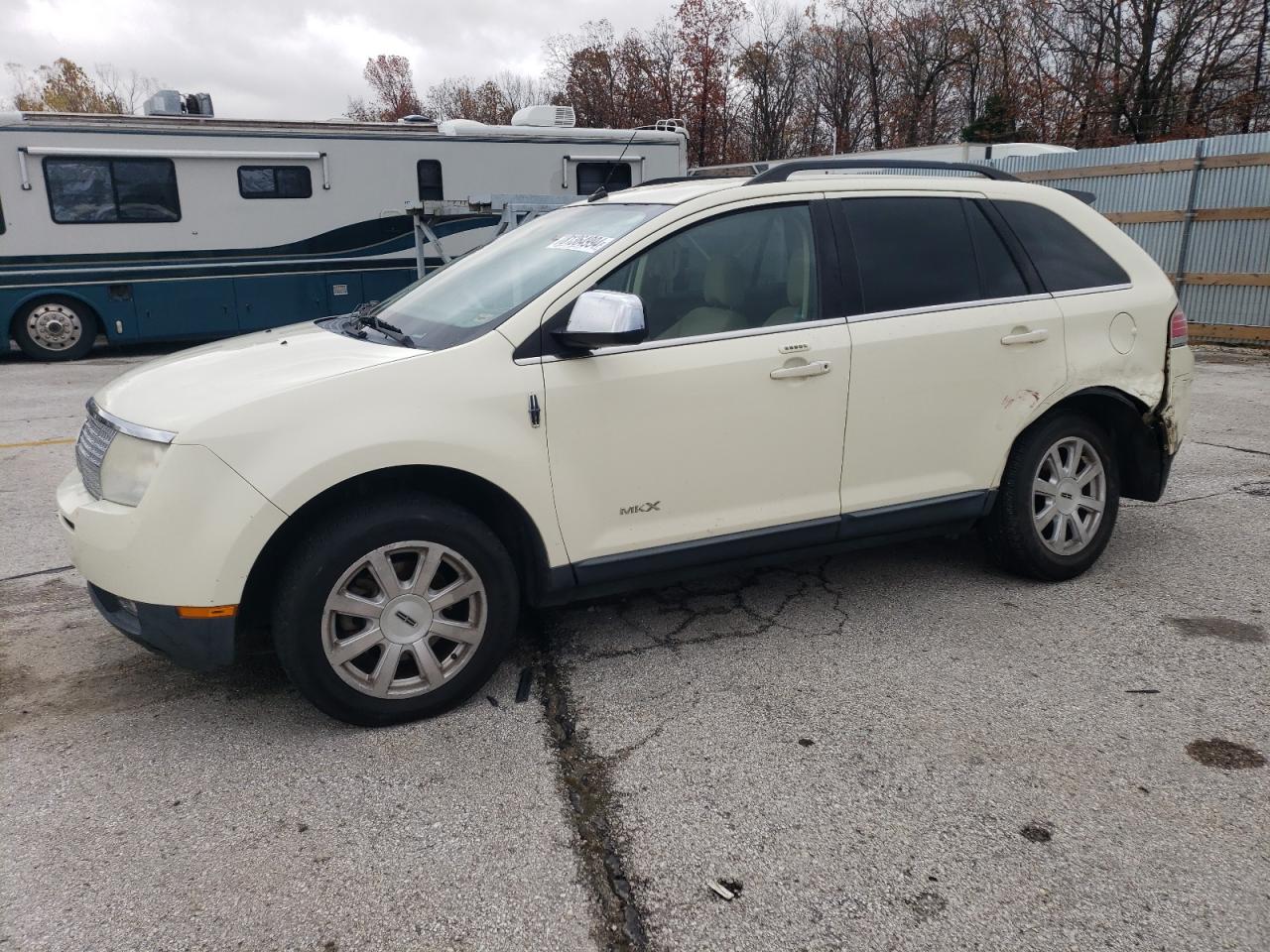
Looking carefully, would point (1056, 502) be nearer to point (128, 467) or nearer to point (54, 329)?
point (128, 467)

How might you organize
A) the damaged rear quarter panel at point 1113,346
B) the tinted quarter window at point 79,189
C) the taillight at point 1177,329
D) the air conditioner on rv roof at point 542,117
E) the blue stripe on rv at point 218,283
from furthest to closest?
1. the air conditioner on rv roof at point 542,117
2. the blue stripe on rv at point 218,283
3. the tinted quarter window at point 79,189
4. the taillight at point 1177,329
5. the damaged rear quarter panel at point 1113,346

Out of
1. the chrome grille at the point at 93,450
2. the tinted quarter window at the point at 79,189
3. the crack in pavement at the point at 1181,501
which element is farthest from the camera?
the tinted quarter window at the point at 79,189

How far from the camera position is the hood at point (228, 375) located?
2977 millimetres

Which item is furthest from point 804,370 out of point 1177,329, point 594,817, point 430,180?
point 430,180

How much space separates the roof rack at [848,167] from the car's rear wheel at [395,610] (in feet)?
6.00

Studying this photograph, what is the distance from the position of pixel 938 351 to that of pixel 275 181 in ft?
38.2

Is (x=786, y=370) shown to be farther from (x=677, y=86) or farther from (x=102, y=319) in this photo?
(x=677, y=86)

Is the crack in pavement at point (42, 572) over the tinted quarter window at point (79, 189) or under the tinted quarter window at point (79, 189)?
under

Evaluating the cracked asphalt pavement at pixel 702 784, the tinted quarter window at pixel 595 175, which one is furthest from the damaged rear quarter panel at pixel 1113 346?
the tinted quarter window at pixel 595 175

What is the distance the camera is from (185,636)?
292cm

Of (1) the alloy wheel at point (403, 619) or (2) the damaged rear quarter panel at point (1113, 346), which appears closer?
(1) the alloy wheel at point (403, 619)

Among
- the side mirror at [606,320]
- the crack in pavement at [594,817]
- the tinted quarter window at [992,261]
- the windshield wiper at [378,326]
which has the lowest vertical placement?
the crack in pavement at [594,817]

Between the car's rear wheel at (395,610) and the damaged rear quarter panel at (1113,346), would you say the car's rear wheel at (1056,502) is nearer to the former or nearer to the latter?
the damaged rear quarter panel at (1113,346)

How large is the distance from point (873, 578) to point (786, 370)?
4.63 feet
